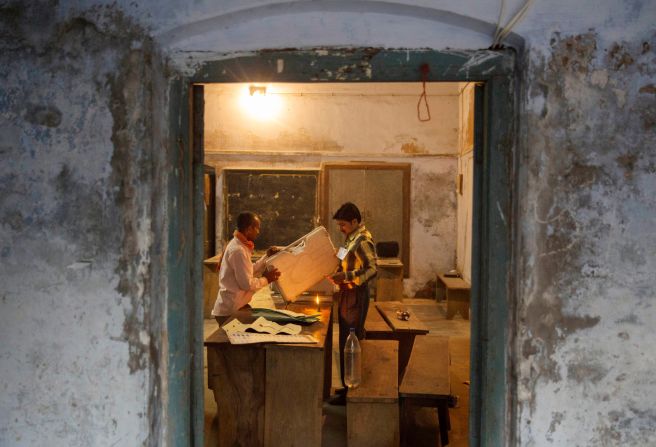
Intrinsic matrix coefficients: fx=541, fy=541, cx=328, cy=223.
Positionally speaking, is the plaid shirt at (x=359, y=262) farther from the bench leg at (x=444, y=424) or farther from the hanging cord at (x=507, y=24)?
the hanging cord at (x=507, y=24)

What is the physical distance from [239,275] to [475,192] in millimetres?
2783

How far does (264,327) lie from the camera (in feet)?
13.2

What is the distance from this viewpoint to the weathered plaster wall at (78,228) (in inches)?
89.2

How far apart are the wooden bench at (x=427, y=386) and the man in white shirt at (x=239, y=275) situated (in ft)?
4.63

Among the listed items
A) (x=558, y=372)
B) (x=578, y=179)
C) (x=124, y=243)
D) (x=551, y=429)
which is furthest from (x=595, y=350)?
(x=124, y=243)

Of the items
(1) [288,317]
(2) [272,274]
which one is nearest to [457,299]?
(2) [272,274]

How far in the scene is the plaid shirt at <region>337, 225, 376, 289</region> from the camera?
5094 millimetres

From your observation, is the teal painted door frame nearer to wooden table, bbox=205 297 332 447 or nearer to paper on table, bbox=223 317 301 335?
wooden table, bbox=205 297 332 447

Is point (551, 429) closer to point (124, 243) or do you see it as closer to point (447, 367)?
point (124, 243)

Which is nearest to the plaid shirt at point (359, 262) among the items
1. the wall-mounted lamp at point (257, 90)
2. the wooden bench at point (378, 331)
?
the wooden bench at point (378, 331)

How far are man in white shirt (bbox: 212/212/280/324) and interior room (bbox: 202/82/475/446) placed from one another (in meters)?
4.87

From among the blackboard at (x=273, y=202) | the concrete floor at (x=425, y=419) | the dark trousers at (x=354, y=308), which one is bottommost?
the concrete floor at (x=425, y=419)

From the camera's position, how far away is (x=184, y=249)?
2.41m

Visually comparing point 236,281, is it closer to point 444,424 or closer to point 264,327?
point 264,327
